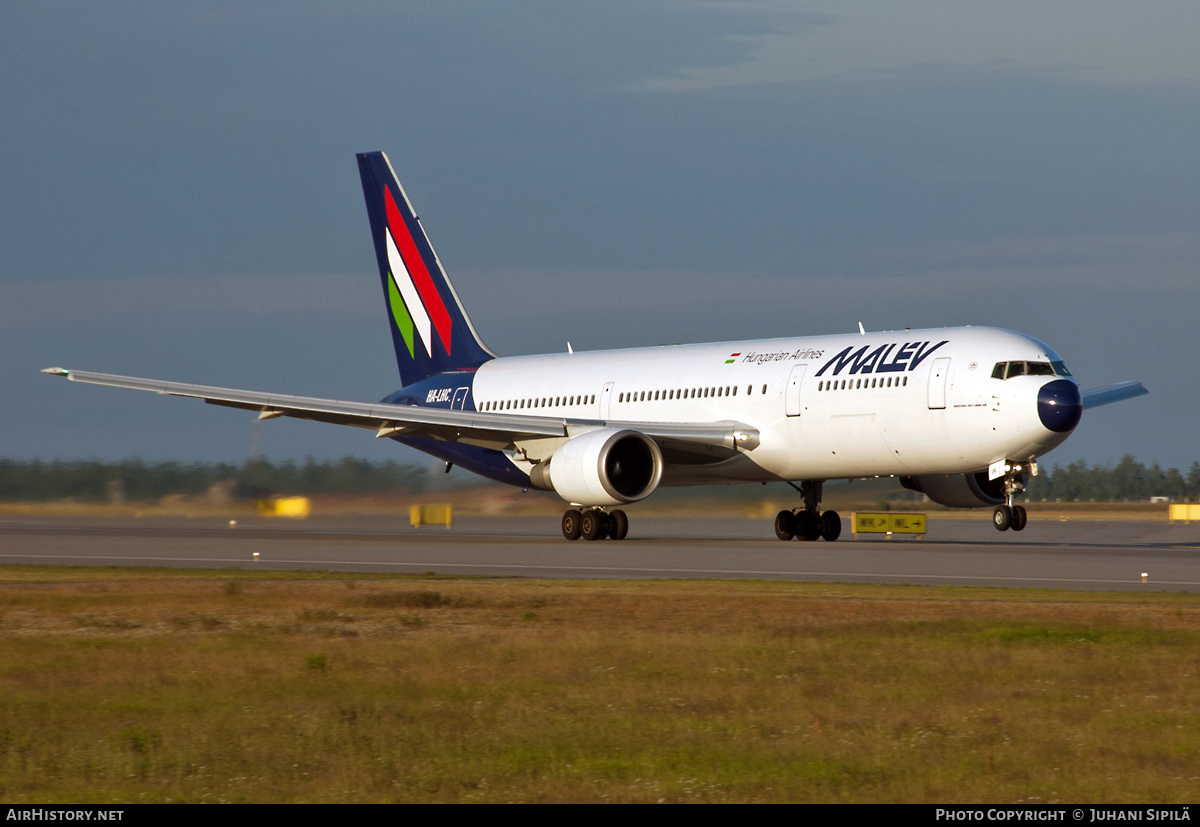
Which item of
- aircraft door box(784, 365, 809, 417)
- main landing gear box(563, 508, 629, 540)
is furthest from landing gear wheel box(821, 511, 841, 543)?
main landing gear box(563, 508, 629, 540)

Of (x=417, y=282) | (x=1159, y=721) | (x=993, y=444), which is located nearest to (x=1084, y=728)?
(x=1159, y=721)

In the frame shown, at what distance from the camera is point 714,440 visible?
3044 cm

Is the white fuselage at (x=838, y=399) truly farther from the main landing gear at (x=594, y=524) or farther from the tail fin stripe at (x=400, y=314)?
the tail fin stripe at (x=400, y=314)

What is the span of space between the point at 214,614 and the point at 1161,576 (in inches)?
524

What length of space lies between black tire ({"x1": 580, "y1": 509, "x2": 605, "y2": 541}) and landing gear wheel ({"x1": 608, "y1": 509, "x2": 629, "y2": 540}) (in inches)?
9.7

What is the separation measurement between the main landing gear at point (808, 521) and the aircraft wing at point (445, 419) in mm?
2699

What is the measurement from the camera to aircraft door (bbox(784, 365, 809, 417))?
29719 mm

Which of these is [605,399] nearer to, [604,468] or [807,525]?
[604,468]

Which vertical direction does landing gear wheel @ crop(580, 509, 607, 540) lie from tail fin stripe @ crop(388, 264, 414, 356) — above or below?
below

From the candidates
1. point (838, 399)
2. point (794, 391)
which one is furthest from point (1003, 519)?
point (794, 391)

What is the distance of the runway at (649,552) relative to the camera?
21.2 meters

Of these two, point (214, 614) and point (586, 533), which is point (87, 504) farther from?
point (214, 614)

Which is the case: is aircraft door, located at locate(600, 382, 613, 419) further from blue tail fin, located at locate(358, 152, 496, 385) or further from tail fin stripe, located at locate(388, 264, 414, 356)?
tail fin stripe, located at locate(388, 264, 414, 356)

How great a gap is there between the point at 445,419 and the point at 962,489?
11.6 metres
